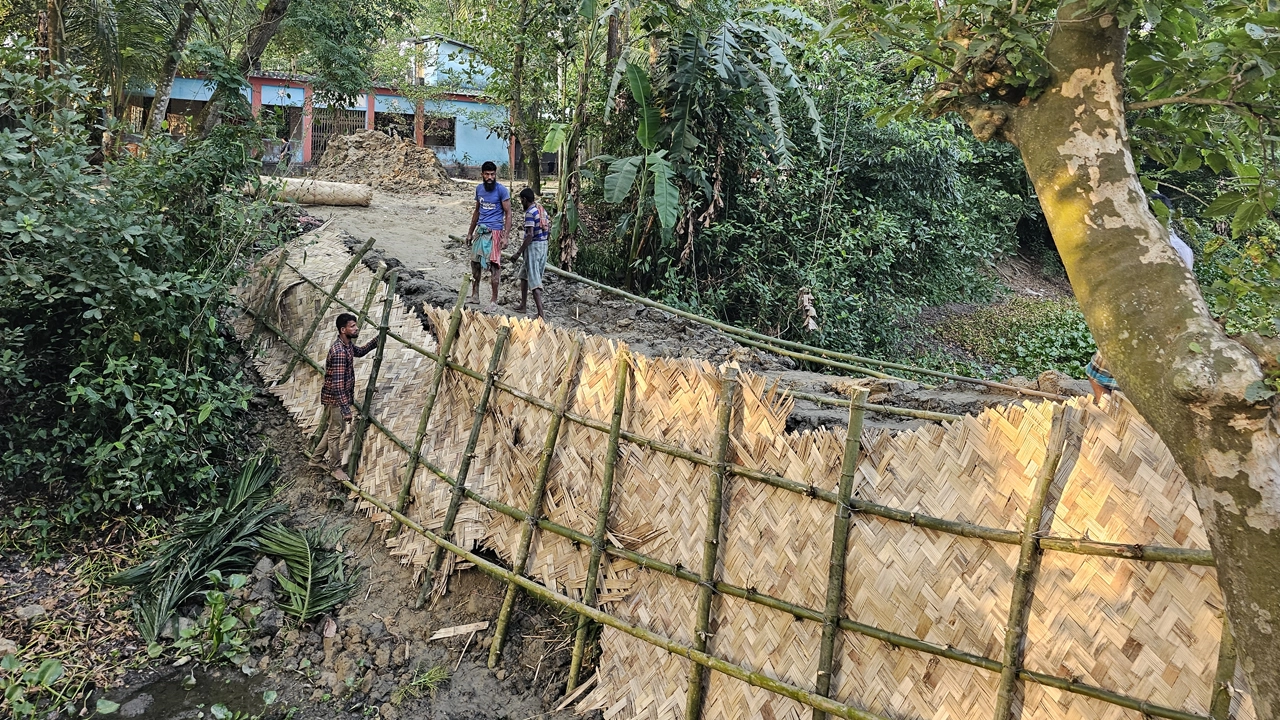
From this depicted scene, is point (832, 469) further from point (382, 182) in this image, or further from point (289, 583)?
point (382, 182)

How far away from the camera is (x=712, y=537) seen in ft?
12.7

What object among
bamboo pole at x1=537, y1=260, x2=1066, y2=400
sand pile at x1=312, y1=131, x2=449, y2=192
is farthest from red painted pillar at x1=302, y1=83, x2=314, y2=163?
bamboo pole at x1=537, y1=260, x2=1066, y2=400

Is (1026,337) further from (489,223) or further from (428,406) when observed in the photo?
(428,406)

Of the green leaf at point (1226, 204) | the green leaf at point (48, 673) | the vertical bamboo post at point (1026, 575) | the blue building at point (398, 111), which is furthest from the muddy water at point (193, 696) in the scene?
the blue building at point (398, 111)

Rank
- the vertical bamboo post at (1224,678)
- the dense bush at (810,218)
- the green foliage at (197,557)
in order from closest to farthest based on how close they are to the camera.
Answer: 1. the vertical bamboo post at (1224,678)
2. the green foliage at (197,557)
3. the dense bush at (810,218)

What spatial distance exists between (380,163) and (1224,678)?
15.9m

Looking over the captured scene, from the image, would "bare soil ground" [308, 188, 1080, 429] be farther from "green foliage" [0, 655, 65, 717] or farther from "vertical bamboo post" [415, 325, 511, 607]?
"green foliage" [0, 655, 65, 717]

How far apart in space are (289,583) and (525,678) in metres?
1.69

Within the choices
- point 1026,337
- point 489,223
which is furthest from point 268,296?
point 1026,337

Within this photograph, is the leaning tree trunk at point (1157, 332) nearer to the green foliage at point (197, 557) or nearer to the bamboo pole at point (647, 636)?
the bamboo pole at point (647, 636)

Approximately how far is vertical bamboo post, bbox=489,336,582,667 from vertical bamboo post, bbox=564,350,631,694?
1.15 feet

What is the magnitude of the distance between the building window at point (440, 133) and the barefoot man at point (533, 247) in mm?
13732

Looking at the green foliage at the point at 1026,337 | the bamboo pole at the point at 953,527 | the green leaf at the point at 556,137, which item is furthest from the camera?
the green foliage at the point at 1026,337

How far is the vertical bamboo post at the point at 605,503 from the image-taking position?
428 cm
